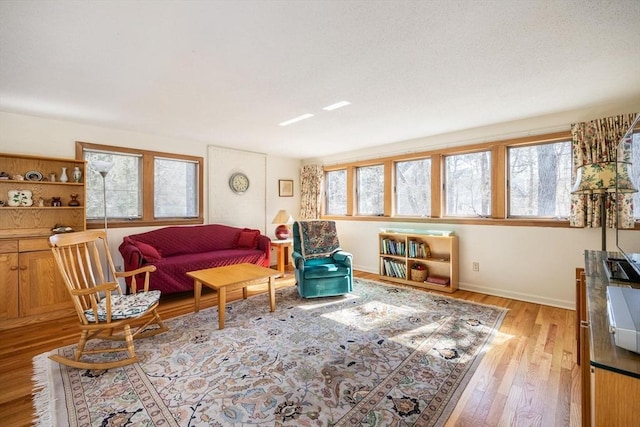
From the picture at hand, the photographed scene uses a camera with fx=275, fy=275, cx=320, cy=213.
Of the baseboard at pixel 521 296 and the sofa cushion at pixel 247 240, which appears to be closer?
the baseboard at pixel 521 296

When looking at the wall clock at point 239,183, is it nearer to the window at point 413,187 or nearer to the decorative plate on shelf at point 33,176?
the decorative plate on shelf at point 33,176

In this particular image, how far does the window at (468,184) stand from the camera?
388 cm

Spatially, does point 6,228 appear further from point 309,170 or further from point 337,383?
point 309,170

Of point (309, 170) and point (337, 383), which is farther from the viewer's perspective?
point (309, 170)

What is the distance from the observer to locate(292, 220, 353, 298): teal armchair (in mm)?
3562

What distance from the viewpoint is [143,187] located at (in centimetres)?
411

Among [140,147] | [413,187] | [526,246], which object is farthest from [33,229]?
[526,246]

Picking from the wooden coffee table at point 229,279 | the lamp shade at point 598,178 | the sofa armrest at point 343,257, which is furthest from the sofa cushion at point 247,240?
the lamp shade at point 598,178

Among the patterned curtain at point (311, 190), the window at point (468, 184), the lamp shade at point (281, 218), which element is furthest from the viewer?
the patterned curtain at point (311, 190)

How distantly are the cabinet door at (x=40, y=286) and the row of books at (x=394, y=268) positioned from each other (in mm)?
4260

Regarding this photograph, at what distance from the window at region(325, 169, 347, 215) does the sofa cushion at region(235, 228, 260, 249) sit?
1.83m

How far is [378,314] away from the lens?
306 centimetres

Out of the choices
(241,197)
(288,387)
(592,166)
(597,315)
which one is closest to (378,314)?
(288,387)

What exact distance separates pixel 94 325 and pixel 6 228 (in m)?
2.31
